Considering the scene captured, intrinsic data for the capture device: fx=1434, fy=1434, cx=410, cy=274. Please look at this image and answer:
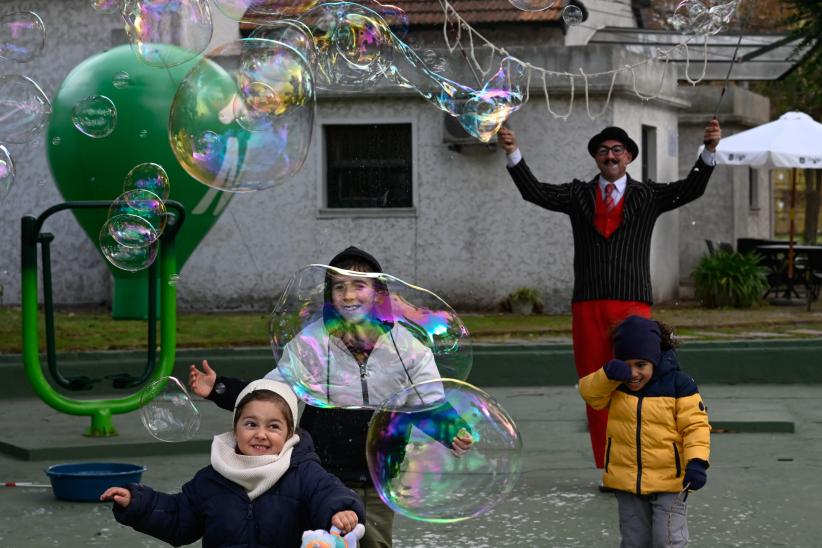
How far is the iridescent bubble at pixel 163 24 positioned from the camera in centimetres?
758

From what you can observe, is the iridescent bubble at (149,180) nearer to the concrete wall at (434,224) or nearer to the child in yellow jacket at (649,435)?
the child in yellow jacket at (649,435)

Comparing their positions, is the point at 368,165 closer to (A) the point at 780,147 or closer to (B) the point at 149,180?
(A) the point at 780,147

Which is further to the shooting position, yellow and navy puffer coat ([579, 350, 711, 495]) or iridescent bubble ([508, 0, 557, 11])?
iridescent bubble ([508, 0, 557, 11])

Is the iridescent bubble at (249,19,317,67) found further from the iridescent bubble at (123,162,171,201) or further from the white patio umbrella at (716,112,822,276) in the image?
the white patio umbrella at (716,112,822,276)

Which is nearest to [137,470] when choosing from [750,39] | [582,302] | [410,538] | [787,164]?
[410,538]

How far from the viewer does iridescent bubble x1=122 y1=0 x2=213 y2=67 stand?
7578 millimetres

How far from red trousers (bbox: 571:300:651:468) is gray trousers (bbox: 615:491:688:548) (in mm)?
1751

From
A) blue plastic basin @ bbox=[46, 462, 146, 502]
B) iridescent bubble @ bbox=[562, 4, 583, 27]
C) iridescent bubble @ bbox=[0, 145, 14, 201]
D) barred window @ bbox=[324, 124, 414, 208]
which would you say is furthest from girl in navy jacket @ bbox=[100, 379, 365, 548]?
barred window @ bbox=[324, 124, 414, 208]

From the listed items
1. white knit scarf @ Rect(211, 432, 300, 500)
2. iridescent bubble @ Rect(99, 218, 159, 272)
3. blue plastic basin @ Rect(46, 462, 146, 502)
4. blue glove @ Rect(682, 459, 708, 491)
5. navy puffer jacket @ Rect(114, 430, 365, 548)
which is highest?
iridescent bubble @ Rect(99, 218, 159, 272)

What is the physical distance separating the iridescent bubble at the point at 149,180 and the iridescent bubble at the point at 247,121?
1.50 m

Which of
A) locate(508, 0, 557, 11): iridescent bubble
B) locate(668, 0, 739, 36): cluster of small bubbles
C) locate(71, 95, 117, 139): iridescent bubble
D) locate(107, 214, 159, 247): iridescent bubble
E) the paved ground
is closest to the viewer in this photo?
the paved ground

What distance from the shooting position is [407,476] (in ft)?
14.9

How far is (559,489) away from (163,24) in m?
3.22

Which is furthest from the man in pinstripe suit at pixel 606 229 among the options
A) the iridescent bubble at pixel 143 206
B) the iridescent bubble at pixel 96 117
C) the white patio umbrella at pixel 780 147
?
the white patio umbrella at pixel 780 147
